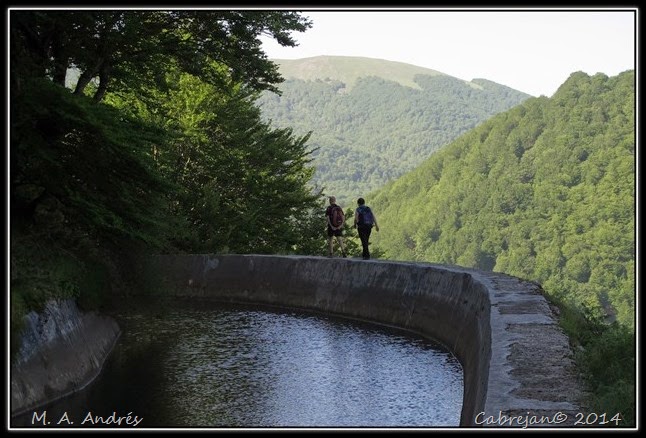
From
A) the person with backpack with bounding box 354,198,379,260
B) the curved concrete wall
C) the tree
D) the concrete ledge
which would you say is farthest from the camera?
the person with backpack with bounding box 354,198,379,260

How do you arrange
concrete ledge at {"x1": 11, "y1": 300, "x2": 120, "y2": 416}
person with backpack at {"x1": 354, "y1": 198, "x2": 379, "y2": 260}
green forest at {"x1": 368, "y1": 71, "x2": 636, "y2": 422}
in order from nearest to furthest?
concrete ledge at {"x1": 11, "y1": 300, "x2": 120, "y2": 416}, person with backpack at {"x1": 354, "y1": 198, "x2": 379, "y2": 260}, green forest at {"x1": 368, "y1": 71, "x2": 636, "y2": 422}

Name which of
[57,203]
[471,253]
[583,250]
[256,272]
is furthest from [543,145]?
[57,203]

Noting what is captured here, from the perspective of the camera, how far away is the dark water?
32.1ft

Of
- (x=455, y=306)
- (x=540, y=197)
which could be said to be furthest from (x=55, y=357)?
(x=540, y=197)

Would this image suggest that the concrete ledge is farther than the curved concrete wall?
Yes

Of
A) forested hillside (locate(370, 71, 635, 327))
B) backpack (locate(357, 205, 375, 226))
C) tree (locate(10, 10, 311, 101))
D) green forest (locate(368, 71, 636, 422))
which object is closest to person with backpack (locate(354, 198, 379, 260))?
backpack (locate(357, 205, 375, 226))

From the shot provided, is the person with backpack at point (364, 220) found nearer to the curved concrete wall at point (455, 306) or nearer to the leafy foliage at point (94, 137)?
the curved concrete wall at point (455, 306)

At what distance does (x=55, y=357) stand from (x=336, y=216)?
9.36 m

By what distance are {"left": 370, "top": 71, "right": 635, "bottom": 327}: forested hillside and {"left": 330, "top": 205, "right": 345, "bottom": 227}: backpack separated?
5210 cm

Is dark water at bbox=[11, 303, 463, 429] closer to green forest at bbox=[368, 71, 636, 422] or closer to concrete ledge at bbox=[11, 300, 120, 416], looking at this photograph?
concrete ledge at bbox=[11, 300, 120, 416]

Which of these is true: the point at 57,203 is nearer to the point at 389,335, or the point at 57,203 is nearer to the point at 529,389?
the point at 389,335

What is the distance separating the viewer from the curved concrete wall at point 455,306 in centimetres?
759

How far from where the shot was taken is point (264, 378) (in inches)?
463

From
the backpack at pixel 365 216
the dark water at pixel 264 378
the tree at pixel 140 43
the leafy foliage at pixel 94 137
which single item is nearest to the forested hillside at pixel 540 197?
the backpack at pixel 365 216
